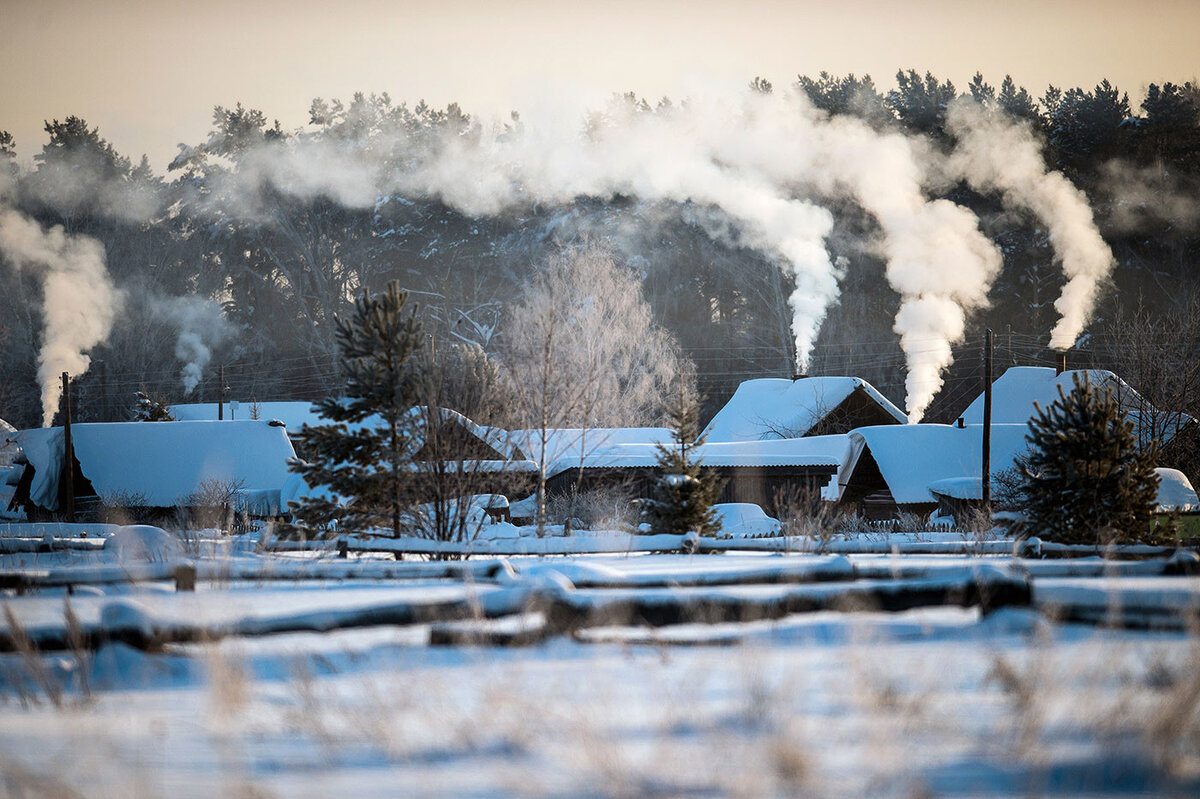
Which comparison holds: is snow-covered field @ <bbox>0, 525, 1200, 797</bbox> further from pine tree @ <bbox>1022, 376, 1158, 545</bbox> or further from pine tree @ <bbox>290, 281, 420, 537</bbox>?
pine tree @ <bbox>290, 281, 420, 537</bbox>

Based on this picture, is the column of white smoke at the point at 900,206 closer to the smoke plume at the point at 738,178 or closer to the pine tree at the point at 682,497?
the smoke plume at the point at 738,178

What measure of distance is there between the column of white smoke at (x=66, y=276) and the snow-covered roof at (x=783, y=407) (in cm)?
3388

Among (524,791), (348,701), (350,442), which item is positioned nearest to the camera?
(524,791)

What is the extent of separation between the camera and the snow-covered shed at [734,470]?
2853 centimetres

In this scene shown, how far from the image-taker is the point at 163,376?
6359 centimetres

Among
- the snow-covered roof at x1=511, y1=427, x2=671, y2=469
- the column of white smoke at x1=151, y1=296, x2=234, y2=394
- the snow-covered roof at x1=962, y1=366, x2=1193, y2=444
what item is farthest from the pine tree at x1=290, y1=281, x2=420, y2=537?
the column of white smoke at x1=151, y1=296, x2=234, y2=394

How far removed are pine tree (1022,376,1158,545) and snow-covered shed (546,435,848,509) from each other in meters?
11.9

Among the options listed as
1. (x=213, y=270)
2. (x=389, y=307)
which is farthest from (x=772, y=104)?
(x=389, y=307)

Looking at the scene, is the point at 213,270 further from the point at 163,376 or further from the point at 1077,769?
the point at 1077,769

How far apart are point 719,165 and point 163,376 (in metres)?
37.8

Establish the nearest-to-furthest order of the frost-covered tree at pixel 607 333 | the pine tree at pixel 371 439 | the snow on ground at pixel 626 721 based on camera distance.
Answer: the snow on ground at pixel 626 721 → the pine tree at pixel 371 439 → the frost-covered tree at pixel 607 333

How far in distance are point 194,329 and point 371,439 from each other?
5316cm

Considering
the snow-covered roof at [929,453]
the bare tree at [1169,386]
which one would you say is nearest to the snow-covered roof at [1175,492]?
the snow-covered roof at [929,453]

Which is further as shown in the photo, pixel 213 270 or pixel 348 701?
pixel 213 270
